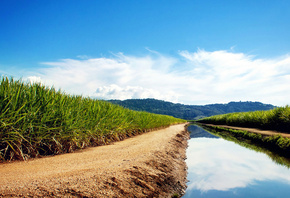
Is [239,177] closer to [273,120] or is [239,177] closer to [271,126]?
[273,120]

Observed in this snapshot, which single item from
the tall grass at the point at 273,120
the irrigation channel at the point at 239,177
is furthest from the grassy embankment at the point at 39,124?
the tall grass at the point at 273,120

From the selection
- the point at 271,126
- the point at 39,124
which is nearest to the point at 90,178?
the point at 39,124

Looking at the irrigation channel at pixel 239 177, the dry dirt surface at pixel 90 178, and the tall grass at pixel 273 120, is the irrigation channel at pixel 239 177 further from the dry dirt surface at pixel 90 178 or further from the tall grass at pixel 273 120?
the tall grass at pixel 273 120

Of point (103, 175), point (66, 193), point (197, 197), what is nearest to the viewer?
point (66, 193)

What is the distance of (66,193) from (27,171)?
1.33m

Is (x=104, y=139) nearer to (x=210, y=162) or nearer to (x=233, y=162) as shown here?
(x=210, y=162)

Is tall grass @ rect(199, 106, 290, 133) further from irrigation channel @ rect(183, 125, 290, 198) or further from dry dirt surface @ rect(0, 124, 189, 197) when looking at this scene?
dry dirt surface @ rect(0, 124, 189, 197)

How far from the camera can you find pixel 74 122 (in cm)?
565

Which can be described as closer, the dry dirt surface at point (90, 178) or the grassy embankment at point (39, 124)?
the dry dirt surface at point (90, 178)

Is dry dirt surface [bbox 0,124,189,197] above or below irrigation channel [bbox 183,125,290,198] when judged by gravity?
above

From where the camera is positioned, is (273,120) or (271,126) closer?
(273,120)

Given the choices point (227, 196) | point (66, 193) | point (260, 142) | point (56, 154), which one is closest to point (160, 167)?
point (227, 196)

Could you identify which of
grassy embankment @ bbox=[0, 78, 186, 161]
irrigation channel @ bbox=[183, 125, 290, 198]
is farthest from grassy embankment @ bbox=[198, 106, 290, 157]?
grassy embankment @ bbox=[0, 78, 186, 161]

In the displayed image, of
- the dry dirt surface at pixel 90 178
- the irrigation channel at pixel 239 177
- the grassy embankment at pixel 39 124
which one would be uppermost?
the grassy embankment at pixel 39 124
